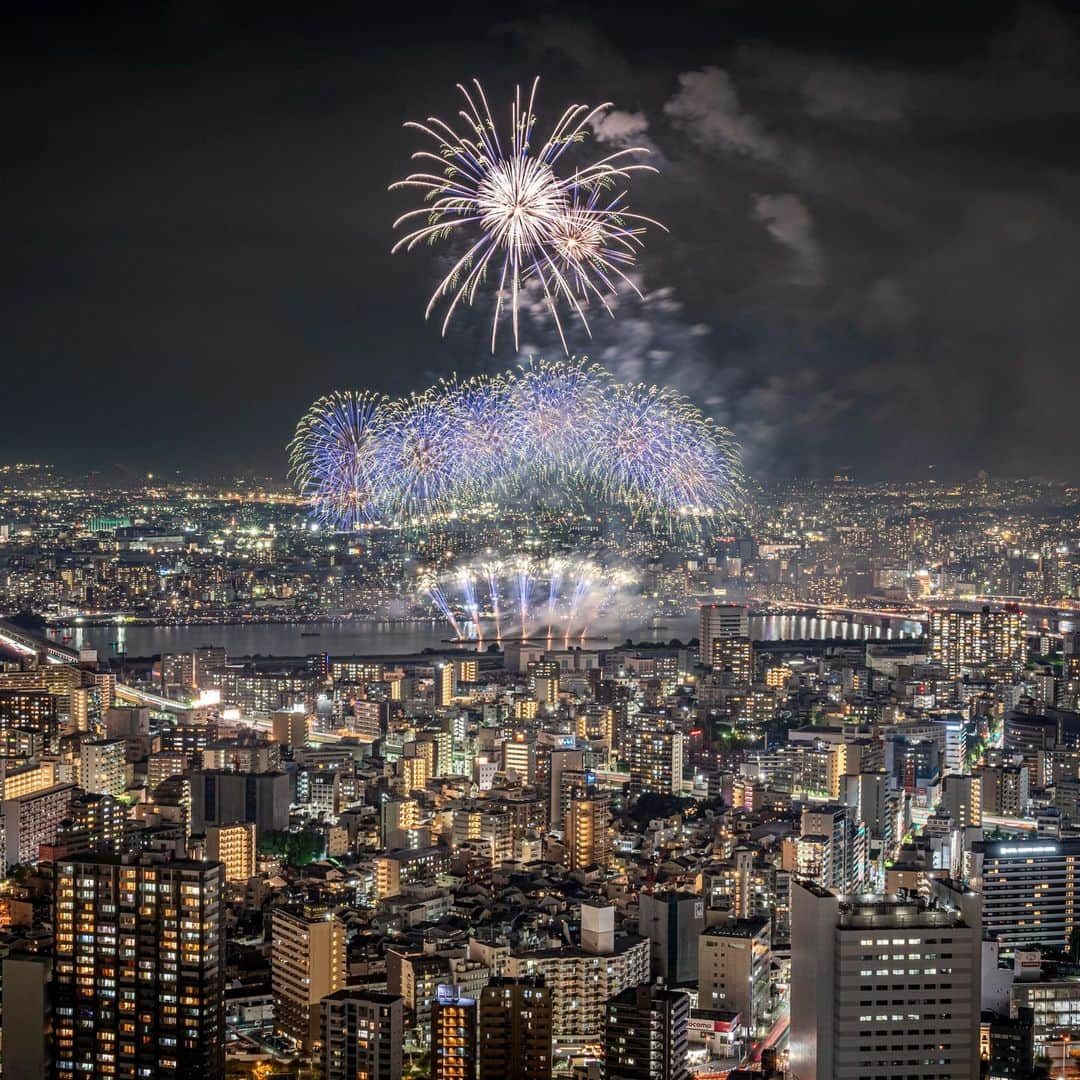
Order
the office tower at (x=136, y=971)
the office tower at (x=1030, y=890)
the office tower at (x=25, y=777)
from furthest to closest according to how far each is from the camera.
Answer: the office tower at (x=25, y=777)
the office tower at (x=1030, y=890)
the office tower at (x=136, y=971)

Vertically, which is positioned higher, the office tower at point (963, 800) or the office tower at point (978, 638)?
the office tower at point (978, 638)

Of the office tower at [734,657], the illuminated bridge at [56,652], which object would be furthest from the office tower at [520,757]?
the office tower at [734,657]

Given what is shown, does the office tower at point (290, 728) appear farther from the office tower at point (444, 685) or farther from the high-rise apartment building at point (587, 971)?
the high-rise apartment building at point (587, 971)

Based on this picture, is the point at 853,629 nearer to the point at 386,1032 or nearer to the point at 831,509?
the point at 831,509

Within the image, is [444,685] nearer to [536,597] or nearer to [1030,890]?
[536,597]

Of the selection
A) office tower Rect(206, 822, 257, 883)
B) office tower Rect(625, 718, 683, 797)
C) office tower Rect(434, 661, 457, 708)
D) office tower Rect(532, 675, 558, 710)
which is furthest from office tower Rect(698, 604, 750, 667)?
office tower Rect(206, 822, 257, 883)

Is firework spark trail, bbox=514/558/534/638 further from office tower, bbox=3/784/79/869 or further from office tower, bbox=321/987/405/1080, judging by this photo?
office tower, bbox=321/987/405/1080

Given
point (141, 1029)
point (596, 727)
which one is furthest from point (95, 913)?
point (596, 727)

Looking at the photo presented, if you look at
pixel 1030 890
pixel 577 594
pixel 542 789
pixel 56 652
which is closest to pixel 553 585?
pixel 577 594
